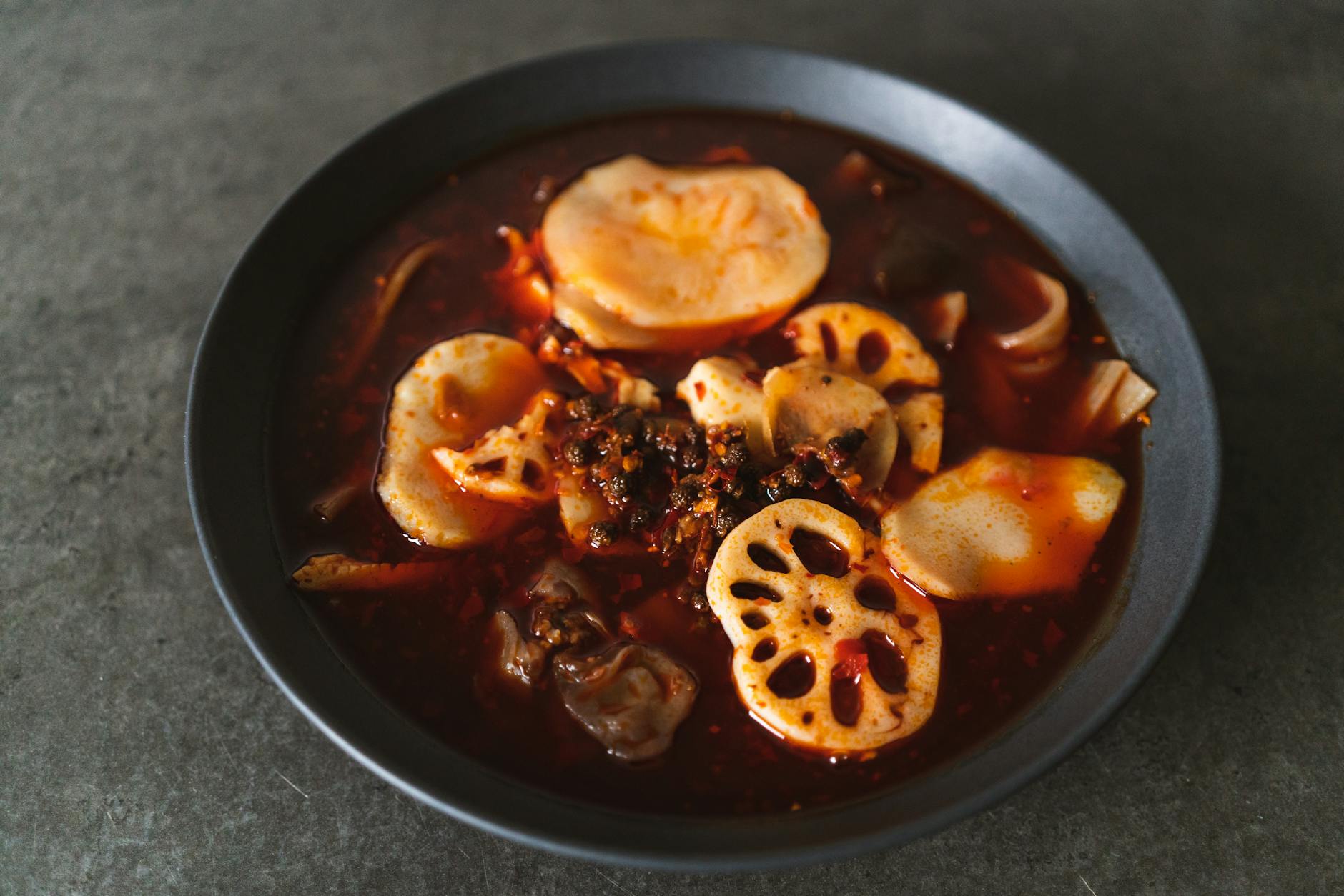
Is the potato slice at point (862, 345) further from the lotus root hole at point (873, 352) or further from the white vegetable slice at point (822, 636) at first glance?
the white vegetable slice at point (822, 636)

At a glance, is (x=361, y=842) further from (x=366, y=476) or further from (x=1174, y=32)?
(x=1174, y=32)

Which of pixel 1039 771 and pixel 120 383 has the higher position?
pixel 1039 771

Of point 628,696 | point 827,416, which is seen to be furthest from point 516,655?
point 827,416

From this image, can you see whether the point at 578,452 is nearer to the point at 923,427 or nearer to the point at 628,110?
the point at 923,427

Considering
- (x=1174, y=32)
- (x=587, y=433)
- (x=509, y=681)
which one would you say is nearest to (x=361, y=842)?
(x=509, y=681)

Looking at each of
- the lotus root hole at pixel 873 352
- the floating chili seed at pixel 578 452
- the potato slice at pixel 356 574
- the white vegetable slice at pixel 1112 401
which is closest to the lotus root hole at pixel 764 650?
the floating chili seed at pixel 578 452

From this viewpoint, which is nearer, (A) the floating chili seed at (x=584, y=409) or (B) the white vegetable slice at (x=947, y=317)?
(A) the floating chili seed at (x=584, y=409)

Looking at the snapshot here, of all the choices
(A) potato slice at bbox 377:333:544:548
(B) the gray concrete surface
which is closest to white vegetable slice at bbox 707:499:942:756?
(B) the gray concrete surface
